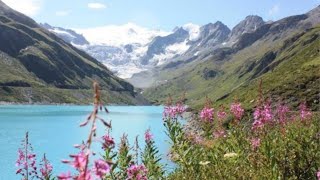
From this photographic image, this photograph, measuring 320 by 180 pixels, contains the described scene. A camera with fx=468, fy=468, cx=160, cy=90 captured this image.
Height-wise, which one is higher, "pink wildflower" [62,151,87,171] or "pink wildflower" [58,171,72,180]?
"pink wildflower" [62,151,87,171]

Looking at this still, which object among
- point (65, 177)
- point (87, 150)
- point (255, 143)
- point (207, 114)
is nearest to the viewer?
point (87, 150)

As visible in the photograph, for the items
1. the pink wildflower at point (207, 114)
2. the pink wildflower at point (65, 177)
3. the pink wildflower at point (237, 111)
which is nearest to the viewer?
the pink wildflower at point (65, 177)

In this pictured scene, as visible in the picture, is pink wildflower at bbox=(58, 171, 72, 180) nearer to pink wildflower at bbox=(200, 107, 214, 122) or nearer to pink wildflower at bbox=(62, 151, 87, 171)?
pink wildflower at bbox=(62, 151, 87, 171)

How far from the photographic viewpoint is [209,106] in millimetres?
15398

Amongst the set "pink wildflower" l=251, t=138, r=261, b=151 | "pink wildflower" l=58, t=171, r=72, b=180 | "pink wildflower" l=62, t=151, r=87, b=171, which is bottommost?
"pink wildflower" l=251, t=138, r=261, b=151

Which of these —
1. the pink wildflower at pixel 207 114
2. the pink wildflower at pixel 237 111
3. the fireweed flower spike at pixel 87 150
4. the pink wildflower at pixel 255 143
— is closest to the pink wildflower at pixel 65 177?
the fireweed flower spike at pixel 87 150

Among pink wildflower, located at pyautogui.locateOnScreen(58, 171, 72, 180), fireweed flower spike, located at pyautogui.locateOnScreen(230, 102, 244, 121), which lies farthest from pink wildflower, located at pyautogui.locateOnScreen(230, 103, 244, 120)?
pink wildflower, located at pyautogui.locateOnScreen(58, 171, 72, 180)

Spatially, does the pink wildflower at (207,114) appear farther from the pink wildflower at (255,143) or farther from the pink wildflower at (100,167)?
the pink wildflower at (100,167)

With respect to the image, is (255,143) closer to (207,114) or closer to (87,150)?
(207,114)

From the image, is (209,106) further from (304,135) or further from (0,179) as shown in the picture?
(0,179)

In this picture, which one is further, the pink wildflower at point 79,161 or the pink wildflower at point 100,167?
the pink wildflower at point 100,167

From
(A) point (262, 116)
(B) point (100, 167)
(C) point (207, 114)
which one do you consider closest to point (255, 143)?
(A) point (262, 116)

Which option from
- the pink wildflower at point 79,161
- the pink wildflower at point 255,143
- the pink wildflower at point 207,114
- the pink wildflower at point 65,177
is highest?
the pink wildflower at point 207,114

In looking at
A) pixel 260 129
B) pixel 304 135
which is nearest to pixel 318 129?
pixel 304 135
